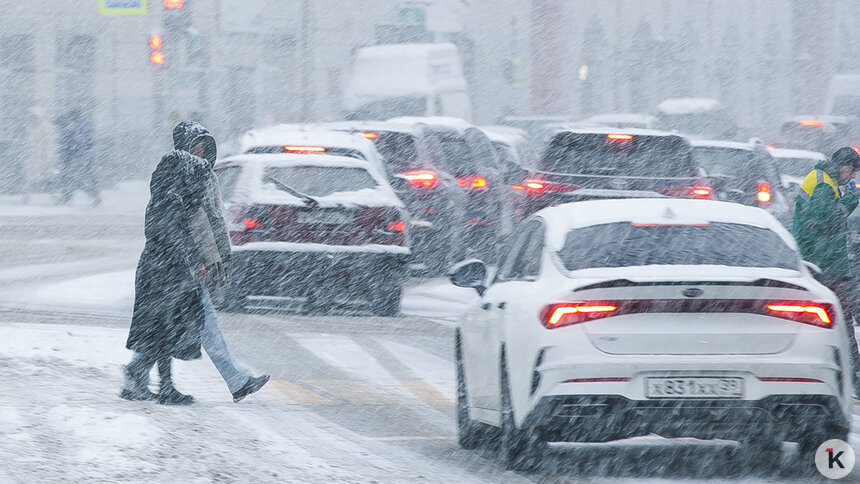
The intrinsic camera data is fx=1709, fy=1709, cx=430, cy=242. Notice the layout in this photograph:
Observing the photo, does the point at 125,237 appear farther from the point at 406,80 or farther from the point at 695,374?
the point at 695,374

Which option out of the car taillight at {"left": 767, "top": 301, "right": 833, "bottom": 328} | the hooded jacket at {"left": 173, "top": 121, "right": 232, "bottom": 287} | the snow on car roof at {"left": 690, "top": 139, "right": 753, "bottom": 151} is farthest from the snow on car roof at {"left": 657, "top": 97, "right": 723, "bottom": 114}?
the car taillight at {"left": 767, "top": 301, "right": 833, "bottom": 328}

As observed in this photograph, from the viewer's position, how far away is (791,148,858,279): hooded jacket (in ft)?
34.8

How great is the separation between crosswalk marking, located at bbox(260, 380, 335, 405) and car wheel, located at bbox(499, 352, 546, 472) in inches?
91.1

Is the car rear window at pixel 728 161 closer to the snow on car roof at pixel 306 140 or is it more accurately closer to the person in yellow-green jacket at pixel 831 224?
the snow on car roof at pixel 306 140

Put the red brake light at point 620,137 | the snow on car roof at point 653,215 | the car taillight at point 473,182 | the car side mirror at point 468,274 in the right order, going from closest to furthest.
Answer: the snow on car roof at point 653,215, the car side mirror at point 468,274, the red brake light at point 620,137, the car taillight at point 473,182

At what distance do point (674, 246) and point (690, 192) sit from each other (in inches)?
339

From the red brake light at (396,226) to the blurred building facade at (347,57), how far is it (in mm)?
15124

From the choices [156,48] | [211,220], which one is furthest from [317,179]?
[156,48]

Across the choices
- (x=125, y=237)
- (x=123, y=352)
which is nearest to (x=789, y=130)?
(x=125, y=237)

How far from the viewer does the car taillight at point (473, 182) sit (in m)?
19.6

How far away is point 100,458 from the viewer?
7324mm

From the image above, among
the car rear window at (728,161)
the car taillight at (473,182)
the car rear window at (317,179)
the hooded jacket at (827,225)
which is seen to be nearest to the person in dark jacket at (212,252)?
the hooded jacket at (827,225)

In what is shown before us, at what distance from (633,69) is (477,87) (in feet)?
19.8

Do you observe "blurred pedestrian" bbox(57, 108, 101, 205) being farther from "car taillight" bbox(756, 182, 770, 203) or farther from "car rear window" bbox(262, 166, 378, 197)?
"car rear window" bbox(262, 166, 378, 197)
